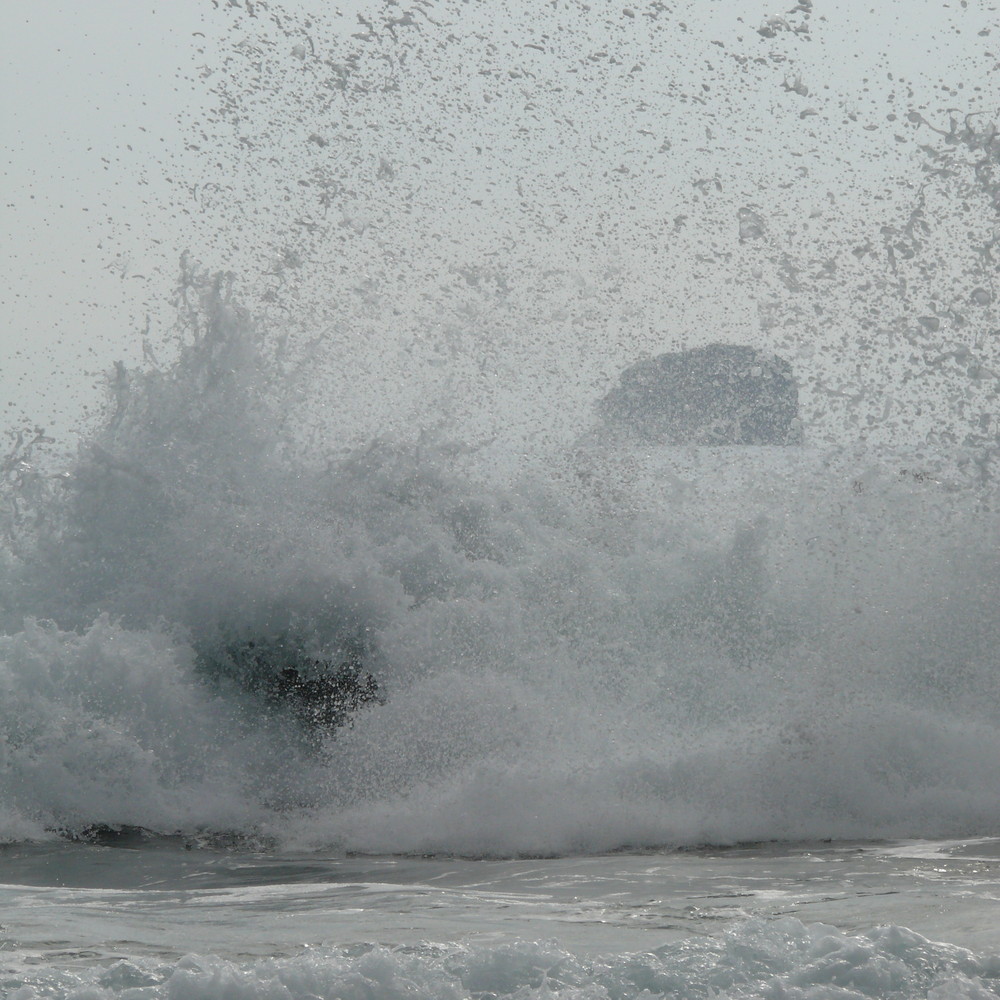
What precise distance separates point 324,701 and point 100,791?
1.91 meters

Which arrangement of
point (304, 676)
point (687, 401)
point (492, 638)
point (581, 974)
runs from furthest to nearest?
point (687, 401) → point (304, 676) → point (492, 638) → point (581, 974)

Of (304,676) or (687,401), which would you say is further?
(687,401)

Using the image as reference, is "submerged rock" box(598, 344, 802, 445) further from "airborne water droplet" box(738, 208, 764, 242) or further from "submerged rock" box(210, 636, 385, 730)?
"submerged rock" box(210, 636, 385, 730)

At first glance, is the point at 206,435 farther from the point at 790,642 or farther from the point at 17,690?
the point at 790,642

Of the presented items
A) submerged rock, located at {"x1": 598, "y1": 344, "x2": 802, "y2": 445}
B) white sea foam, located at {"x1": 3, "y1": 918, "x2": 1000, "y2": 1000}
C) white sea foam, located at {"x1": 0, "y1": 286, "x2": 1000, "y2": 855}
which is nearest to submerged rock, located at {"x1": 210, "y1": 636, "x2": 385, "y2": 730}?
white sea foam, located at {"x1": 0, "y1": 286, "x2": 1000, "y2": 855}

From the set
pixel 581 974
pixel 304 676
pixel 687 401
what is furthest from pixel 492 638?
pixel 581 974

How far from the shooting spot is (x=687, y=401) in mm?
9984

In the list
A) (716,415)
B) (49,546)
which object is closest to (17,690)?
(49,546)

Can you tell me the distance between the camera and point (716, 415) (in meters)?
9.96

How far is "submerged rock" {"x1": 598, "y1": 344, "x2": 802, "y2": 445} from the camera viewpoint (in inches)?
382

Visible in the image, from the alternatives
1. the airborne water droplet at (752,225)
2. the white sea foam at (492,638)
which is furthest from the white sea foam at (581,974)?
the airborne water droplet at (752,225)

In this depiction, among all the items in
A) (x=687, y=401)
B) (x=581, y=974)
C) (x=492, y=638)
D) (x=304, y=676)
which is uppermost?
(x=687, y=401)

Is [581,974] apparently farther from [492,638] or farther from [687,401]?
[687,401]

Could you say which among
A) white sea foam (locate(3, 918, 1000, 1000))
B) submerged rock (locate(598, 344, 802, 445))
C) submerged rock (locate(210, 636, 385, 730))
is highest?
submerged rock (locate(598, 344, 802, 445))
